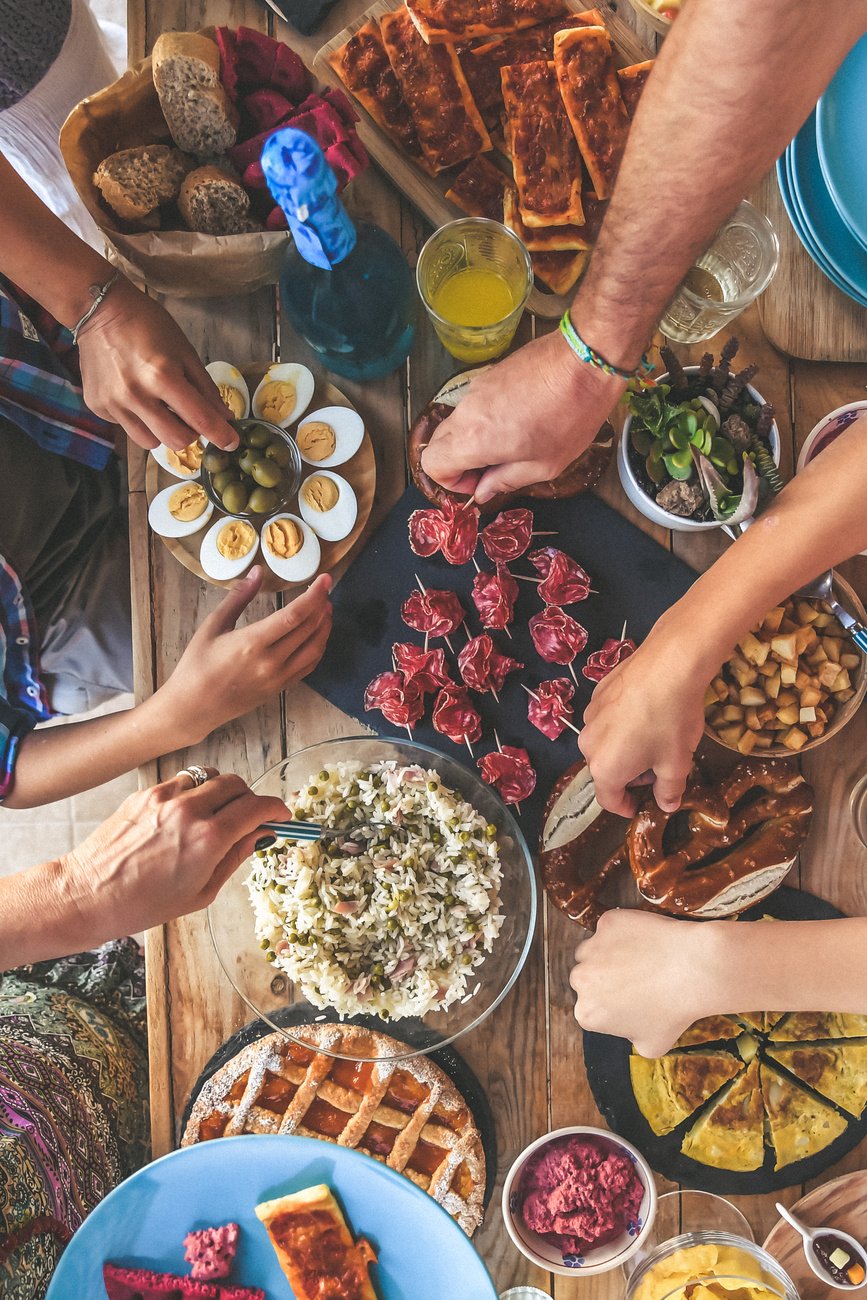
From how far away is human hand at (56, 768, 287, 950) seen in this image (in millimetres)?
1353

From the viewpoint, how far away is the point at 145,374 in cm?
147

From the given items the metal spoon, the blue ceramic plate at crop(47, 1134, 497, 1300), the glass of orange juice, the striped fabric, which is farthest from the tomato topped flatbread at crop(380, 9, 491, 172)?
the metal spoon

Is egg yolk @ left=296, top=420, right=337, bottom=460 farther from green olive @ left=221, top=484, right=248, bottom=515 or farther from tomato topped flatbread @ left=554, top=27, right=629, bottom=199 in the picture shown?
tomato topped flatbread @ left=554, top=27, right=629, bottom=199

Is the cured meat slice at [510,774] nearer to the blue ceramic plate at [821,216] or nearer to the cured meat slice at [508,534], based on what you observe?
the cured meat slice at [508,534]

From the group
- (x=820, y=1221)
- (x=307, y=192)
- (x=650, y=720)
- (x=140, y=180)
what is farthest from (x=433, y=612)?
(x=820, y=1221)

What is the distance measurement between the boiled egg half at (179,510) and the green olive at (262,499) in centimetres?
9

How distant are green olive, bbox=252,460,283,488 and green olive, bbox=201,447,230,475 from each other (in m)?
0.06

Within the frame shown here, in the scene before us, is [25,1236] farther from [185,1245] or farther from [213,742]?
[213,742]

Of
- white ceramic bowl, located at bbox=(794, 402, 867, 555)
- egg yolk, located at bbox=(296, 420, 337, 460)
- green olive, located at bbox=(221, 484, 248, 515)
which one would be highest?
green olive, located at bbox=(221, 484, 248, 515)

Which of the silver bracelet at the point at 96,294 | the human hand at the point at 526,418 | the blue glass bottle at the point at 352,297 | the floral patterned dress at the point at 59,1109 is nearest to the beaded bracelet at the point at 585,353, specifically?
the human hand at the point at 526,418

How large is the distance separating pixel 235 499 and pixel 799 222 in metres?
1.02

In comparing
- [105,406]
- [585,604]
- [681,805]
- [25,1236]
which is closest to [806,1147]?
[681,805]

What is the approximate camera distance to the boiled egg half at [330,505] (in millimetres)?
1568

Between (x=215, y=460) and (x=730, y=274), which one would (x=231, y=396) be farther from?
(x=730, y=274)
